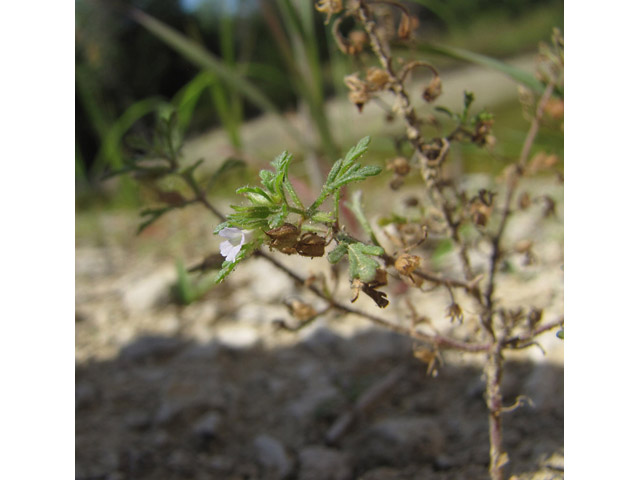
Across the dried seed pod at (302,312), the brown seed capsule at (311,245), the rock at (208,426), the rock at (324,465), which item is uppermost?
the brown seed capsule at (311,245)

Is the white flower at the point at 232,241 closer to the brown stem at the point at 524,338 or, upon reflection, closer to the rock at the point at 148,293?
the brown stem at the point at 524,338

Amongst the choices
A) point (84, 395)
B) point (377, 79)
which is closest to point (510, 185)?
point (377, 79)

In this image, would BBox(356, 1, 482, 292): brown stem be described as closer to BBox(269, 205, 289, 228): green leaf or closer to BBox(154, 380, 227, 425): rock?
BBox(269, 205, 289, 228): green leaf

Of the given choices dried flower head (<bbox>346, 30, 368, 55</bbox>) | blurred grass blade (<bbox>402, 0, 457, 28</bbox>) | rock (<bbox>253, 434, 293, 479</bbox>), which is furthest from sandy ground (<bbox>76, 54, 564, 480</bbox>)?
blurred grass blade (<bbox>402, 0, 457, 28</bbox>)

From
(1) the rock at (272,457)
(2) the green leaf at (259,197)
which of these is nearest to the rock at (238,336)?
(1) the rock at (272,457)

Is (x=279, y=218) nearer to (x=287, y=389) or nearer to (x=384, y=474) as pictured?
(x=384, y=474)

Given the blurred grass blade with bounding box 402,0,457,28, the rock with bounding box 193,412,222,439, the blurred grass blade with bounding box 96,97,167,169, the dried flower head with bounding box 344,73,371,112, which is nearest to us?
the dried flower head with bounding box 344,73,371,112
